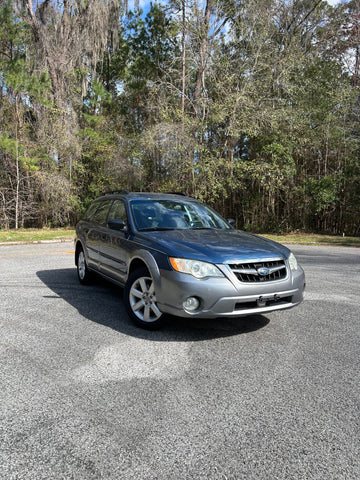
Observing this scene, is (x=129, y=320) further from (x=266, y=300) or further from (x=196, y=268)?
(x=266, y=300)

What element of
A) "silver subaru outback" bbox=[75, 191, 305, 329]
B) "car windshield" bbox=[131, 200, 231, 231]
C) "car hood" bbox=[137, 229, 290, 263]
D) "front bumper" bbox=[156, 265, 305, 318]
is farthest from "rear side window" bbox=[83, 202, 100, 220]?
"front bumper" bbox=[156, 265, 305, 318]

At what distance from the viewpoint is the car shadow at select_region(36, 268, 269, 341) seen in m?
4.41

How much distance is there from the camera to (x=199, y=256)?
13.4 feet

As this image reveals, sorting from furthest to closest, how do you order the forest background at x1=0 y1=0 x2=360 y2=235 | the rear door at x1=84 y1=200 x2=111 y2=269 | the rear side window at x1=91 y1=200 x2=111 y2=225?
the forest background at x1=0 y1=0 x2=360 y2=235 → the rear side window at x1=91 y1=200 x2=111 y2=225 → the rear door at x1=84 y1=200 x2=111 y2=269

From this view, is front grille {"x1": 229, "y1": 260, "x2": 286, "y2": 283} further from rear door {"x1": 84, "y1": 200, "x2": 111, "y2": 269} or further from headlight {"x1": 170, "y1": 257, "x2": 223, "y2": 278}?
rear door {"x1": 84, "y1": 200, "x2": 111, "y2": 269}

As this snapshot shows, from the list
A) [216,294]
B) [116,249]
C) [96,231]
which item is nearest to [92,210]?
[96,231]

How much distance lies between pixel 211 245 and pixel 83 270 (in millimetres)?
3313

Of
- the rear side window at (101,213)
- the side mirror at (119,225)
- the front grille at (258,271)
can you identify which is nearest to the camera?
the front grille at (258,271)

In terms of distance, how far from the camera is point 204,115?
19.8 meters

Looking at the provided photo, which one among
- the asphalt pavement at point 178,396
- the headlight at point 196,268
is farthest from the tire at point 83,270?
the headlight at point 196,268

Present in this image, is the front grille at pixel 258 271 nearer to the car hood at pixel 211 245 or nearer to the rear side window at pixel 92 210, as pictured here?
the car hood at pixel 211 245

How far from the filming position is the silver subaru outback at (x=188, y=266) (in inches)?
156

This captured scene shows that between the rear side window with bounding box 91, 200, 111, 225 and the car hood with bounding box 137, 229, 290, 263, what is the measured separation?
1.58 m

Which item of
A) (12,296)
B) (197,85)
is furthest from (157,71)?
(12,296)
